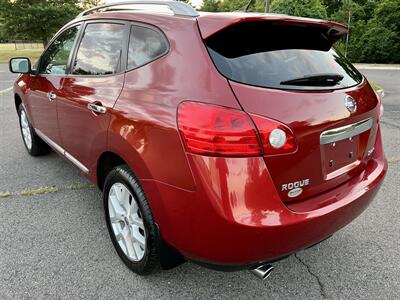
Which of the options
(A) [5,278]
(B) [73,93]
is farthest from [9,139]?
(A) [5,278]

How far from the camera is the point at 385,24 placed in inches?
1135

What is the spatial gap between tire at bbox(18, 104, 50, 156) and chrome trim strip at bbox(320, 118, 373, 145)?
3784mm

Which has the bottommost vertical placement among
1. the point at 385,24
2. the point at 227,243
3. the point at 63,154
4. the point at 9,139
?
the point at 385,24

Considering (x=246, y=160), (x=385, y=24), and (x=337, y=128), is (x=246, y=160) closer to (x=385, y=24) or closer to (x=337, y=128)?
(x=337, y=128)

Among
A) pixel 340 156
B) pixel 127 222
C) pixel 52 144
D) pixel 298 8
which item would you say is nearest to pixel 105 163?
pixel 127 222

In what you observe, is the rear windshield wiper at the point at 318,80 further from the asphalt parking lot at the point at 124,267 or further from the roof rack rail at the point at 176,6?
the asphalt parking lot at the point at 124,267

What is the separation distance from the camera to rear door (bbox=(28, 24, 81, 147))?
348 centimetres

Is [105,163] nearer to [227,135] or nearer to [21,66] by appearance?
[227,135]

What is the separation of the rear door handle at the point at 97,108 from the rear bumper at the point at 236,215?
2.28ft

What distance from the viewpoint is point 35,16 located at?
95.6 ft

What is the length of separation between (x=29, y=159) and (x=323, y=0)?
3480 centimetres

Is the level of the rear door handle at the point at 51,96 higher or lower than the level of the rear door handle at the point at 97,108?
lower

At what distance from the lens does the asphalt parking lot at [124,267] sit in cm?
246

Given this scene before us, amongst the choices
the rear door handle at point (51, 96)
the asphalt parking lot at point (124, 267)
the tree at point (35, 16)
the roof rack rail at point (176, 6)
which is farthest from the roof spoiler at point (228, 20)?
the tree at point (35, 16)
